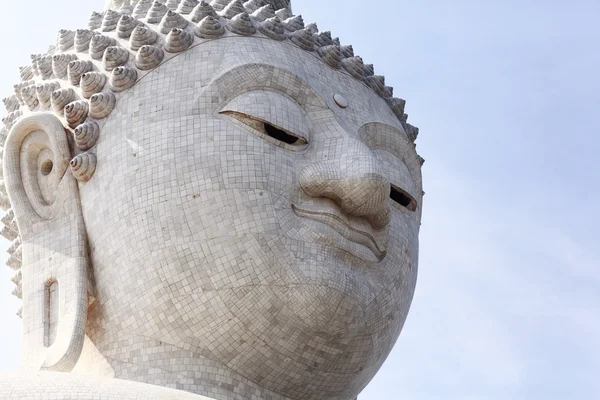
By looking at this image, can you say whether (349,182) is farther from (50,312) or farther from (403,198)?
(50,312)

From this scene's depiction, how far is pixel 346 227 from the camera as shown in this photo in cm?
1007

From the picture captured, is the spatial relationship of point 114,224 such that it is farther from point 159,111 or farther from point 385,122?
point 385,122

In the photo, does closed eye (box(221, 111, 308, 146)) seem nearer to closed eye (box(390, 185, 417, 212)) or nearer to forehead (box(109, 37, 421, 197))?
forehead (box(109, 37, 421, 197))

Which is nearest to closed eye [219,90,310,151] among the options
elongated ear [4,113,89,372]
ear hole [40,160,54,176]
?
elongated ear [4,113,89,372]

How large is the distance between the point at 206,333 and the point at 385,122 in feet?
8.58

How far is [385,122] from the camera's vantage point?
10992 mm

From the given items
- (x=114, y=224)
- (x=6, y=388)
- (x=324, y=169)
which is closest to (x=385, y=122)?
(x=324, y=169)

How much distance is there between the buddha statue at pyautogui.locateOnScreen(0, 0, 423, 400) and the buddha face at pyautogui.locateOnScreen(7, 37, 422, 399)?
1cm

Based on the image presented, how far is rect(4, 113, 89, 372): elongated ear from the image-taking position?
969 centimetres

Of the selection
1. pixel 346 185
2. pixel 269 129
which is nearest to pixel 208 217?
pixel 269 129

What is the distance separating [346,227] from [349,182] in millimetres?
378

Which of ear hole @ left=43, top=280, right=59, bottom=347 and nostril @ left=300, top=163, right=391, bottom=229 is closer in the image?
ear hole @ left=43, top=280, right=59, bottom=347

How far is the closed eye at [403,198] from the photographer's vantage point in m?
10.8

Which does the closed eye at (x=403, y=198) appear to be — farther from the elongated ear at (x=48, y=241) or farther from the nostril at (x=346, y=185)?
the elongated ear at (x=48, y=241)
